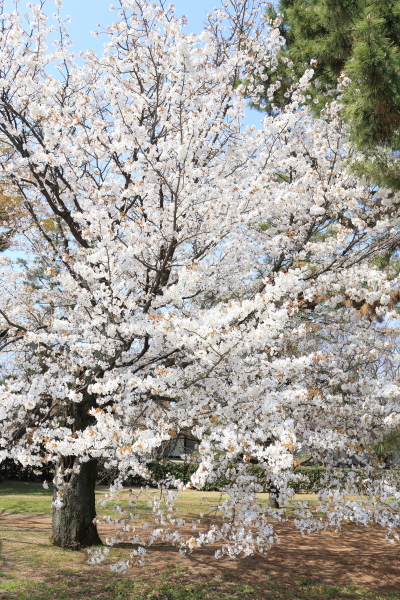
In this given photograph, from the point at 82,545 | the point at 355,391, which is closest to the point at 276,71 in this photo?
the point at 355,391

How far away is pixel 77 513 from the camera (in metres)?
6.96

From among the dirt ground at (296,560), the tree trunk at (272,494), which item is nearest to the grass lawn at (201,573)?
the dirt ground at (296,560)

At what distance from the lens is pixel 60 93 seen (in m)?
7.41

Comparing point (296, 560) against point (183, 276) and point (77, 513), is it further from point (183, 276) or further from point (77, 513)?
point (183, 276)

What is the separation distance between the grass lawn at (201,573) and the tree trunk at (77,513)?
0.18 metres

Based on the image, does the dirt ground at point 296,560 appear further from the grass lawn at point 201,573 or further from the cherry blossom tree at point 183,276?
the cherry blossom tree at point 183,276

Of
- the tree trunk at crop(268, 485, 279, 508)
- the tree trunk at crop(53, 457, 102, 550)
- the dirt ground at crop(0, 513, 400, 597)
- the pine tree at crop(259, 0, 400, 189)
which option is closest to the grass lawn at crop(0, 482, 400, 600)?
the dirt ground at crop(0, 513, 400, 597)

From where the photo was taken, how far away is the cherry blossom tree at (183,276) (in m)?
4.80

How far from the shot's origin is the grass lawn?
18.6 ft

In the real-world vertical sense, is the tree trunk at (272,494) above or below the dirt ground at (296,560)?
above

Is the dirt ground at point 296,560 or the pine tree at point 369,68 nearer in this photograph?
the pine tree at point 369,68

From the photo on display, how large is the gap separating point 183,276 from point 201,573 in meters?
4.73

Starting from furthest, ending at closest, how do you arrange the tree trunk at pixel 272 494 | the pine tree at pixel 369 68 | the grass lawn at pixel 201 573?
the tree trunk at pixel 272 494
the grass lawn at pixel 201 573
the pine tree at pixel 369 68

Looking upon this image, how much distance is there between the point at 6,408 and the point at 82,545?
373 centimetres
